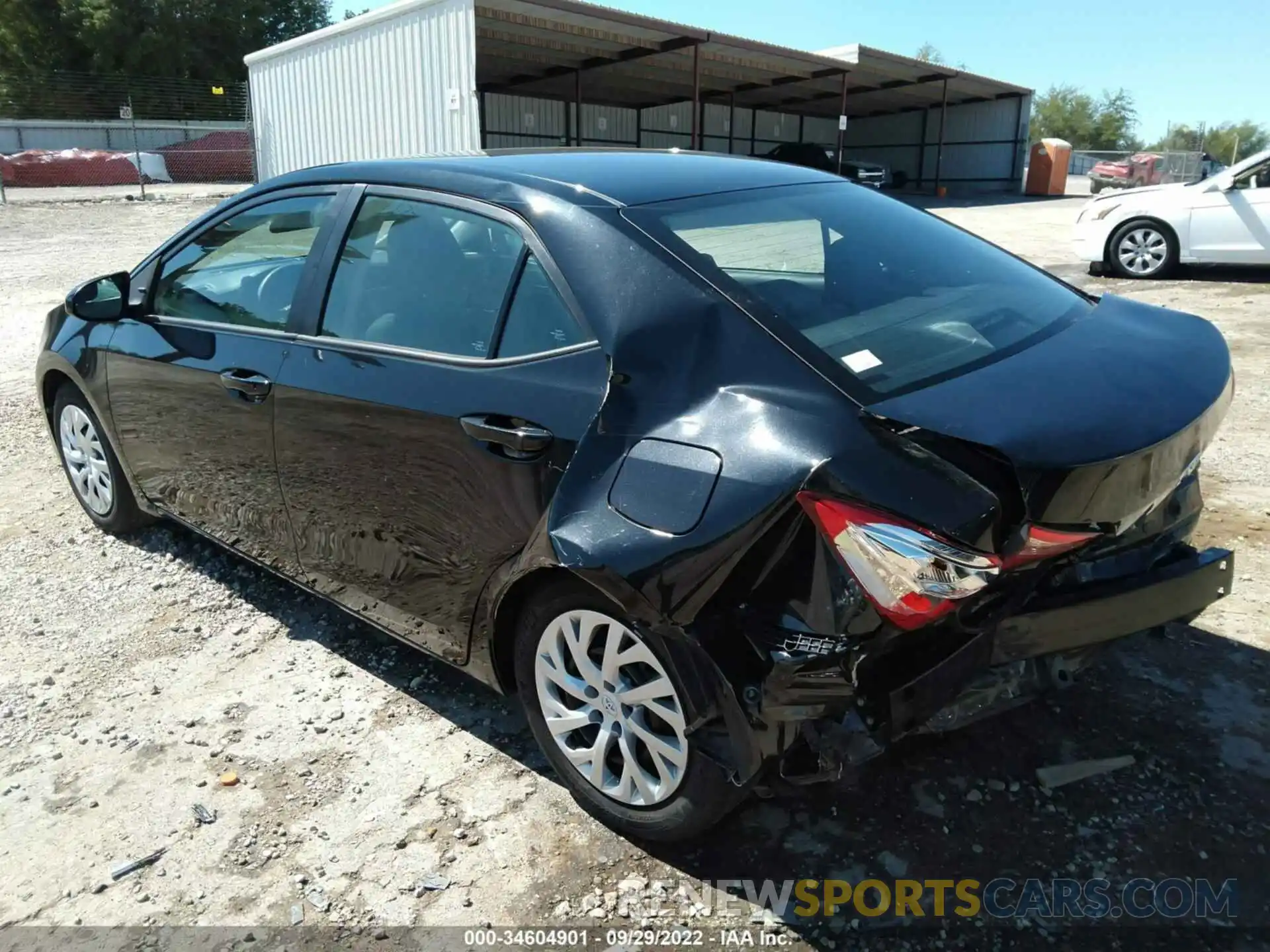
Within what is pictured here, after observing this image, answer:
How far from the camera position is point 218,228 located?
3680 millimetres

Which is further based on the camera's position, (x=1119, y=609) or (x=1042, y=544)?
(x=1119, y=609)

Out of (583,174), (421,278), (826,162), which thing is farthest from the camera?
(826,162)

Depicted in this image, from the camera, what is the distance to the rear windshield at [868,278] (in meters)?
2.27

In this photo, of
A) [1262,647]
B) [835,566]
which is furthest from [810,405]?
[1262,647]

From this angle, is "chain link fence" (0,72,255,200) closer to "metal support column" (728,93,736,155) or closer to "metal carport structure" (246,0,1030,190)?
"metal carport structure" (246,0,1030,190)

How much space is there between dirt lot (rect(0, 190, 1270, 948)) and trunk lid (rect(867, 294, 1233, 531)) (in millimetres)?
912

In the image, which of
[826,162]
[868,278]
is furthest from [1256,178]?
[826,162]

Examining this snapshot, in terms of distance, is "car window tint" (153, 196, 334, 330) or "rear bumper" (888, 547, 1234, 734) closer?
"rear bumper" (888, 547, 1234, 734)

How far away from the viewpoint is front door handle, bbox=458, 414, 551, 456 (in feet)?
7.75

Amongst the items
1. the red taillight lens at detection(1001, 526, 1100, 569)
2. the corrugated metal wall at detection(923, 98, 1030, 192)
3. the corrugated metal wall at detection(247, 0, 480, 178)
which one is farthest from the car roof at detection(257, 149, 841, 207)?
the corrugated metal wall at detection(923, 98, 1030, 192)

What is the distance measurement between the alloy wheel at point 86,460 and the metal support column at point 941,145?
31.1m

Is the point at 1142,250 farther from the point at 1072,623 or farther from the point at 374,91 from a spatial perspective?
the point at 374,91

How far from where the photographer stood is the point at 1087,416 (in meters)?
2.02

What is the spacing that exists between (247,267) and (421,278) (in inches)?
47.2
